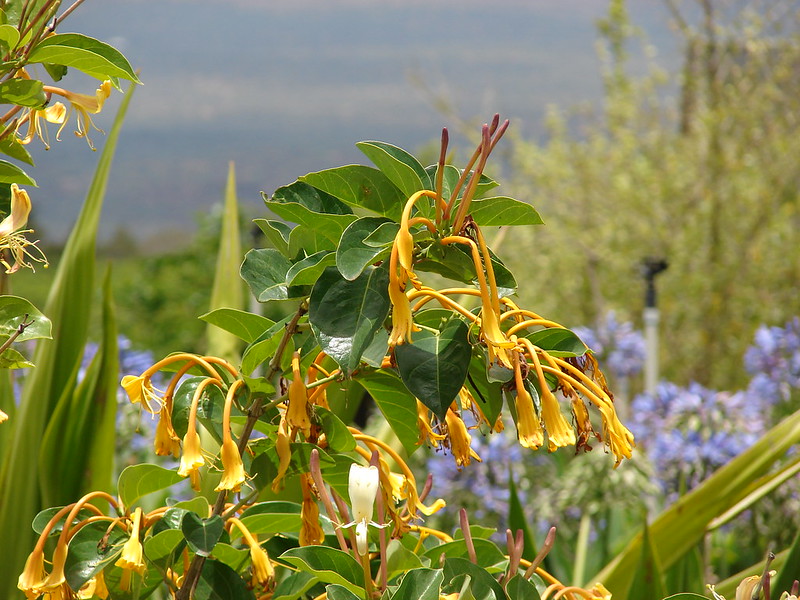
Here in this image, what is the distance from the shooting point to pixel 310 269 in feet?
1.42

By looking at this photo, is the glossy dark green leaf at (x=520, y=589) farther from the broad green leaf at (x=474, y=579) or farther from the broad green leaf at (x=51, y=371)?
the broad green leaf at (x=51, y=371)

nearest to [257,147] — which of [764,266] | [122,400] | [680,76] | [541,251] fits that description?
[541,251]

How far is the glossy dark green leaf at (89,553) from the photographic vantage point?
1.51ft

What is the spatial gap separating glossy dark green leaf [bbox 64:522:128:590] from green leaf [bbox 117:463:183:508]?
0.10ft

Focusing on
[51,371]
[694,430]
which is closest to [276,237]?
[51,371]

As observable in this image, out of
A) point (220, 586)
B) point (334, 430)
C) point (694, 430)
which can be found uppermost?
point (334, 430)

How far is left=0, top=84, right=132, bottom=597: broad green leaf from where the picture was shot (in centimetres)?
82

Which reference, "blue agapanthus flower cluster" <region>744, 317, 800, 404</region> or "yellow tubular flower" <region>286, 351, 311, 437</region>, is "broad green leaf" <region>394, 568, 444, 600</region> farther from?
"blue agapanthus flower cluster" <region>744, 317, 800, 404</region>

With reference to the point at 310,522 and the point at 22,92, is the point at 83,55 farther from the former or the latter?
the point at 310,522

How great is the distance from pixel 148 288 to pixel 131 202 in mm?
2841

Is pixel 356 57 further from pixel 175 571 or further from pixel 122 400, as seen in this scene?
pixel 175 571

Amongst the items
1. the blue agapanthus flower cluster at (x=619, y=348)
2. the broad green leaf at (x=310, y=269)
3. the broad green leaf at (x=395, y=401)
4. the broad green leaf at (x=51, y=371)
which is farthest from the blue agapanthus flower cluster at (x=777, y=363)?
the broad green leaf at (x=310, y=269)

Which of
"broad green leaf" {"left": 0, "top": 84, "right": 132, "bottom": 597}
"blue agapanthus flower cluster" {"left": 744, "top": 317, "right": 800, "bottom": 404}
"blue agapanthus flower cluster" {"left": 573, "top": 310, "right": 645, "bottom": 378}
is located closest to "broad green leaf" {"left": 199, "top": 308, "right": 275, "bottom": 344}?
"broad green leaf" {"left": 0, "top": 84, "right": 132, "bottom": 597}

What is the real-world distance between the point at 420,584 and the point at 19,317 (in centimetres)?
28
